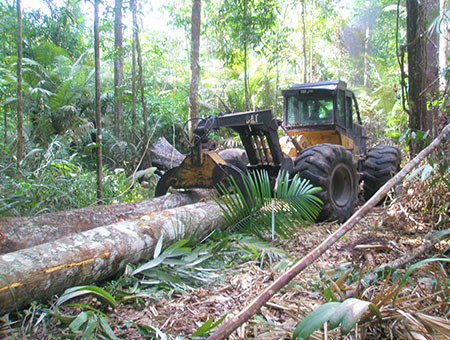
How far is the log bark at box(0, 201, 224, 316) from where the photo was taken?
2.16m

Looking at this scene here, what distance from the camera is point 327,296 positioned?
1.94 metres

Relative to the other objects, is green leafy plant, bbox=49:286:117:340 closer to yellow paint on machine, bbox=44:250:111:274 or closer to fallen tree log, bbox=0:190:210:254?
yellow paint on machine, bbox=44:250:111:274

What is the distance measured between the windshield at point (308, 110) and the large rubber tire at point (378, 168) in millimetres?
1302

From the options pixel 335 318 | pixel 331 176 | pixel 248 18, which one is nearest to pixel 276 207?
pixel 335 318

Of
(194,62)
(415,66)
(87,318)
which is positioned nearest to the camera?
(87,318)

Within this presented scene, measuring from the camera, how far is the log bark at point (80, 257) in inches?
85.0

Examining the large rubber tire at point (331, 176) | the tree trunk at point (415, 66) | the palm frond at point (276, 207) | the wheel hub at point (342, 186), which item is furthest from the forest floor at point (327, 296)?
the wheel hub at point (342, 186)

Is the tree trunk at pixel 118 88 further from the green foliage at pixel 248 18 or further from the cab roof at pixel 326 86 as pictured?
the cab roof at pixel 326 86

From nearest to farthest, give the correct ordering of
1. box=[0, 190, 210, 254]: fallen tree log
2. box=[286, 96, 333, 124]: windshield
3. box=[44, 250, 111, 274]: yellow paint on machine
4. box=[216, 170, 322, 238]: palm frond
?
box=[44, 250, 111, 274]: yellow paint on machine, box=[0, 190, 210, 254]: fallen tree log, box=[216, 170, 322, 238]: palm frond, box=[286, 96, 333, 124]: windshield

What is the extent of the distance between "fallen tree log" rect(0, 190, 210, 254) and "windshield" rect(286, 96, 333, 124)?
3.20m

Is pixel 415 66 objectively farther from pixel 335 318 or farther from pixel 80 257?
pixel 80 257

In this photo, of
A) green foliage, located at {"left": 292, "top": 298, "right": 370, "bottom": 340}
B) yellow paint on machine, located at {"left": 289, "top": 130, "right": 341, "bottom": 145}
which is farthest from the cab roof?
green foliage, located at {"left": 292, "top": 298, "right": 370, "bottom": 340}

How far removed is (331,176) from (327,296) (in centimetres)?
339

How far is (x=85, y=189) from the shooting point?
5.31m
